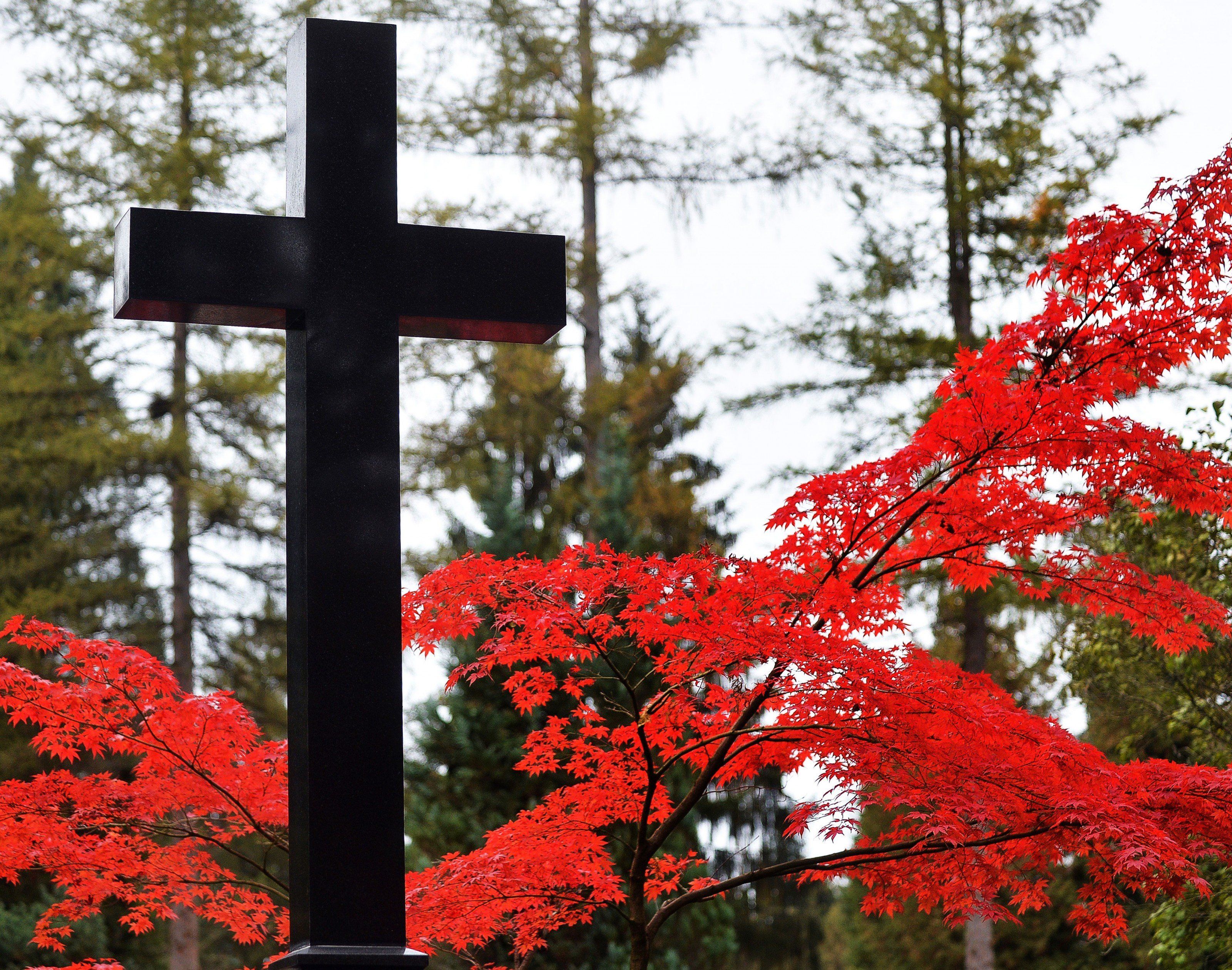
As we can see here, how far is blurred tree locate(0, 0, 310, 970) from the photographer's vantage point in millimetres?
14500

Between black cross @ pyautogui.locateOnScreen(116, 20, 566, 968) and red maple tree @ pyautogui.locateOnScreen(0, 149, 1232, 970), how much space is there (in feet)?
6.42

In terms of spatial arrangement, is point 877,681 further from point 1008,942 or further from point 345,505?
point 1008,942

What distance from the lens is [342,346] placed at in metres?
3.46

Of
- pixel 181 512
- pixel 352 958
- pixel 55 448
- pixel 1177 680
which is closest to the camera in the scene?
pixel 352 958

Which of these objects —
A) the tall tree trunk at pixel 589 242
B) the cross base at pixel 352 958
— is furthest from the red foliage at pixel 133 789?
the tall tree trunk at pixel 589 242

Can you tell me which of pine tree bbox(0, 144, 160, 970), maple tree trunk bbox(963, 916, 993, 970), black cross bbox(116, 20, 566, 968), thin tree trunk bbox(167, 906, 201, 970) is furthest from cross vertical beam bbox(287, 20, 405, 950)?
pine tree bbox(0, 144, 160, 970)

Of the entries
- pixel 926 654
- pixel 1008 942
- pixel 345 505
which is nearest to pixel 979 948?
pixel 1008 942

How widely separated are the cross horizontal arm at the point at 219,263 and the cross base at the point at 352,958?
1.59 metres

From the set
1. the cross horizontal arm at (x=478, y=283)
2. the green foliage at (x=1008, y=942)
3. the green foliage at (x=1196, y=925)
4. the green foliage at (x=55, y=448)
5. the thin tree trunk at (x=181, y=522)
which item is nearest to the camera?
the cross horizontal arm at (x=478, y=283)

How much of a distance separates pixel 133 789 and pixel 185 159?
9.42m

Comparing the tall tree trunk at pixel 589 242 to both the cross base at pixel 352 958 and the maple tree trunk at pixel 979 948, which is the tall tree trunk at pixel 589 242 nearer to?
the maple tree trunk at pixel 979 948

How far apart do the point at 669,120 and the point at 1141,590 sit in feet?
39.2

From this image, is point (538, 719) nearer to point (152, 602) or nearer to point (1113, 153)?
point (152, 602)

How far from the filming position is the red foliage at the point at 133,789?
602cm
